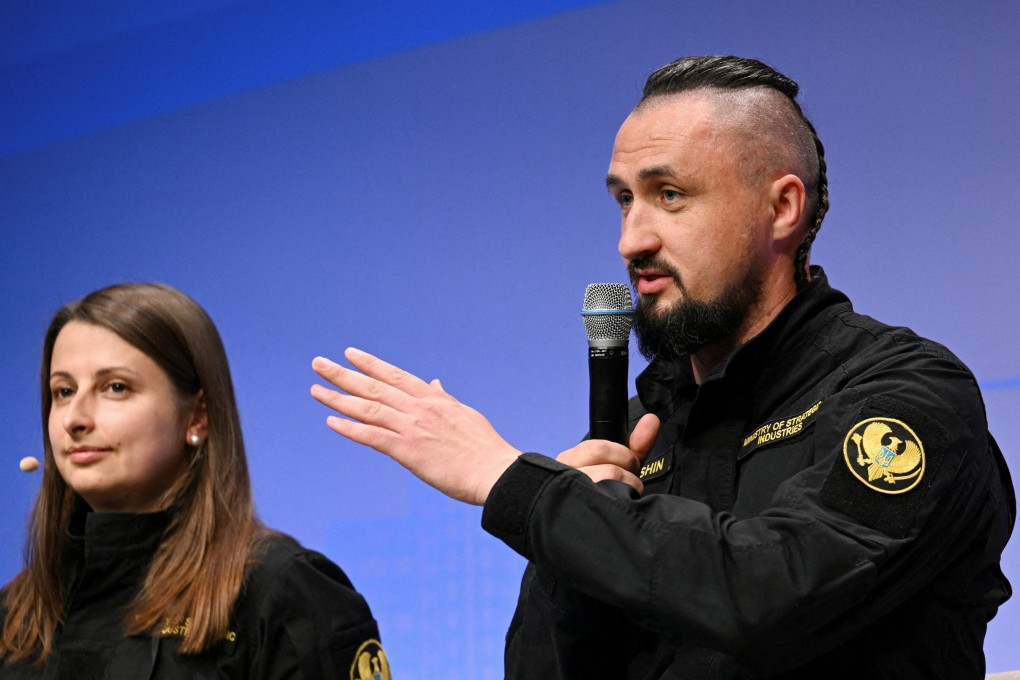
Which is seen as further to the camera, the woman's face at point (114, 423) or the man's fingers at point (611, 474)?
the woman's face at point (114, 423)

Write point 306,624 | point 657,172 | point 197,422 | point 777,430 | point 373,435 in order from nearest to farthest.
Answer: point 373,435 → point 777,430 → point 657,172 → point 306,624 → point 197,422

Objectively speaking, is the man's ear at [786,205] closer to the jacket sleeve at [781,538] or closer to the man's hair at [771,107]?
the man's hair at [771,107]

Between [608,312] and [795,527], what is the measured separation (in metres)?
0.47

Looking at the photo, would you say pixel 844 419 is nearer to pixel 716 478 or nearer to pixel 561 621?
pixel 716 478

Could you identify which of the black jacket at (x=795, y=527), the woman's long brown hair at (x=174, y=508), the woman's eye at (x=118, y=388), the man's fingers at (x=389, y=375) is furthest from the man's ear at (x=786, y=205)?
the woman's eye at (x=118, y=388)

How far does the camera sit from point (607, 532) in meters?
1.35

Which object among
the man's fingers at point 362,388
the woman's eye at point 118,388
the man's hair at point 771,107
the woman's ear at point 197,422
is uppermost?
the man's hair at point 771,107

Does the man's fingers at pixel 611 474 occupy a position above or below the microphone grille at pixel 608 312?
below

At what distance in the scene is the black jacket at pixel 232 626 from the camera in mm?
2158

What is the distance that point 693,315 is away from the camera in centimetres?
170

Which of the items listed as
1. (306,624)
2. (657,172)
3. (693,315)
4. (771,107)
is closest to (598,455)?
(693,315)

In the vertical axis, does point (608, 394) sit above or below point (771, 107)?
below

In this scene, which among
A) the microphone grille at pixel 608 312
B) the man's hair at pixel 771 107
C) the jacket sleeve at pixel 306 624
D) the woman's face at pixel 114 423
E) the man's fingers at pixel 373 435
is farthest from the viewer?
the woman's face at pixel 114 423

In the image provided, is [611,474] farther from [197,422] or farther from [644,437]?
[197,422]
